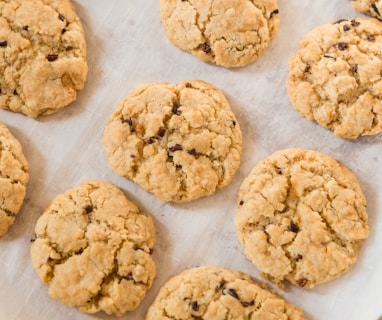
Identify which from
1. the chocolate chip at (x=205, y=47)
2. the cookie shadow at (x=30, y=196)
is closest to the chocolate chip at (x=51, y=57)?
the cookie shadow at (x=30, y=196)

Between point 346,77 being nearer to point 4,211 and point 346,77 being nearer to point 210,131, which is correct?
point 210,131

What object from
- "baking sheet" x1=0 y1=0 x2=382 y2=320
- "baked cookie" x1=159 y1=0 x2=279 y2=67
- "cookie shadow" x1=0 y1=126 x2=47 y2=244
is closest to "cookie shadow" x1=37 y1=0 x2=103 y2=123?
"baking sheet" x1=0 y1=0 x2=382 y2=320

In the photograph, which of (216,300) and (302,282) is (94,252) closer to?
(216,300)

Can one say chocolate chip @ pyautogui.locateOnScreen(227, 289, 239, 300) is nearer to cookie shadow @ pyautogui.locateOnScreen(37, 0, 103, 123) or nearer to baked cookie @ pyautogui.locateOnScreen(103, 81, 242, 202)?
baked cookie @ pyautogui.locateOnScreen(103, 81, 242, 202)

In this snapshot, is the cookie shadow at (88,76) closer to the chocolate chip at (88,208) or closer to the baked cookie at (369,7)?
the chocolate chip at (88,208)

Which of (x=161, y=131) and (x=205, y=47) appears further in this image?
(x=205, y=47)

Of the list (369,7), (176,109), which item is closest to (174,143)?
(176,109)
